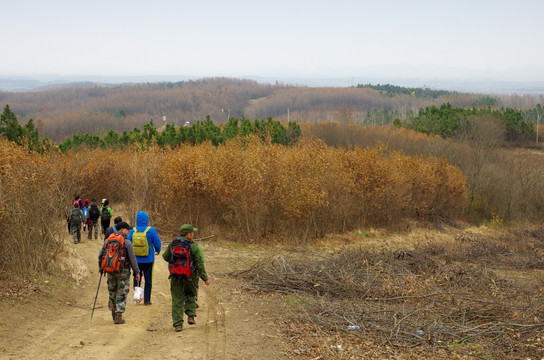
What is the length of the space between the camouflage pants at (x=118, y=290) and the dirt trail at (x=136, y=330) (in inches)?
13.8

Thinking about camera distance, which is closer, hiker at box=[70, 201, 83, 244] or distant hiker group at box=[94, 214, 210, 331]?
distant hiker group at box=[94, 214, 210, 331]

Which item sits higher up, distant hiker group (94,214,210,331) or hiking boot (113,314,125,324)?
distant hiker group (94,214,210,331)

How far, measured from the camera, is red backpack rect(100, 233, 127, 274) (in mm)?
9234

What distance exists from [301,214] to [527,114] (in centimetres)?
13285

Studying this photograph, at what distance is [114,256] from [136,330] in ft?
4.61

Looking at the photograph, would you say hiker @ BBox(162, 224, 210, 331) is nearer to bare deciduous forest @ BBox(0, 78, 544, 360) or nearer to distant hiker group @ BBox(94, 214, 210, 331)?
distant hiker group @ BBox(94, 214, 210, 331)

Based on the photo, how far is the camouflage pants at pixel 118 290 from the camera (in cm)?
936

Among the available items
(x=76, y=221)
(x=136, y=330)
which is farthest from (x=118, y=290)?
(x=76, y=221)

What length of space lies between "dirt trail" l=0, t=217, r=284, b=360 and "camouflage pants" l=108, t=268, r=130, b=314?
13.8 inches

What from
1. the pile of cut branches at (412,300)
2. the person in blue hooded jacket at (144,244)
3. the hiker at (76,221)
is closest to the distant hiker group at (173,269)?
the person in blue hooded jacket at (144,244)

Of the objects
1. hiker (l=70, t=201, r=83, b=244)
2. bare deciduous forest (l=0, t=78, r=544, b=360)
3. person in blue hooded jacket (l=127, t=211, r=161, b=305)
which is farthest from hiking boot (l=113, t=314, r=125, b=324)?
hiker (l=70, t=201, r=83, b=244)

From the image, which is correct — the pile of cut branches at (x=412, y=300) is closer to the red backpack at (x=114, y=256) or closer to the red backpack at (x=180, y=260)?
the red backpack at (x=180, y=260)

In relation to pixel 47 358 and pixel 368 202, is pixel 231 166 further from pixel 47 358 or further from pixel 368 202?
pixel 47 358

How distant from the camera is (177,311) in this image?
915 centimetres
